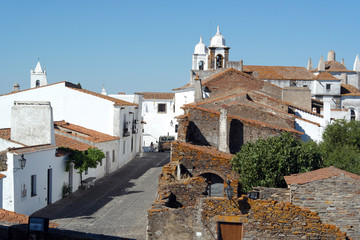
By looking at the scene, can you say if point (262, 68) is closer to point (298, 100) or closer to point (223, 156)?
point (298, 100)

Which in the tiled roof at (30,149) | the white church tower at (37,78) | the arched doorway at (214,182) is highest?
the white church tower at (37,78)

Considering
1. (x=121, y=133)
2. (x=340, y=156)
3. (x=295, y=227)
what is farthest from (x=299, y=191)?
(x=121, y=133)

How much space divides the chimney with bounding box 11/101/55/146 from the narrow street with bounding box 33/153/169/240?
3.36m

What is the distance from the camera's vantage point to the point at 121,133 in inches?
1548

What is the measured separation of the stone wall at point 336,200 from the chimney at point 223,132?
10.8 metres

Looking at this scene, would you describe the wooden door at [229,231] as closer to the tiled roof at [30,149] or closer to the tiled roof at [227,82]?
the tiled roof at [30,149]

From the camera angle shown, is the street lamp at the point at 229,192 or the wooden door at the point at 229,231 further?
the wooden door at the point at 229,231

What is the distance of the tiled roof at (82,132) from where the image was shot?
107 feet

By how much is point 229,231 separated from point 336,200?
378 cm

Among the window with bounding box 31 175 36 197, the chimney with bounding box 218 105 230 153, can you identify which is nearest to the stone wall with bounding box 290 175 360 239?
the chimney with bounding box 218 105 230 153

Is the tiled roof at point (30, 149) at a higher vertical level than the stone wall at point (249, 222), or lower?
higher

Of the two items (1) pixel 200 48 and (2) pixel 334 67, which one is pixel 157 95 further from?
(2) pixel 334 67

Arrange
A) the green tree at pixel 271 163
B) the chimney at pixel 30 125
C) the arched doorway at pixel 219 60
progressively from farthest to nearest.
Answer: the arched doorway at pixel 219 60 → the chimney at pixel 30 125 → the green tree at pixel 271 163

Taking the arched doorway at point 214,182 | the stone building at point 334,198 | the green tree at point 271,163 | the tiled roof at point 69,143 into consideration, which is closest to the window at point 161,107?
the tiled roof at point 69,143
